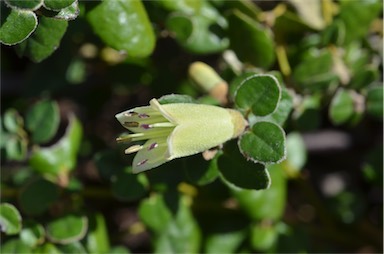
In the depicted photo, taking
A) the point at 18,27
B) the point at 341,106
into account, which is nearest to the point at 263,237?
the point at 341,106

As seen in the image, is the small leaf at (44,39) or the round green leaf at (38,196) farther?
the round green leaf at (38,196)

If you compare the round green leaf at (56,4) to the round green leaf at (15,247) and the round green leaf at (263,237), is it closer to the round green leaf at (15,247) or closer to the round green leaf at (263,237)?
the round green leaf at (15,247)

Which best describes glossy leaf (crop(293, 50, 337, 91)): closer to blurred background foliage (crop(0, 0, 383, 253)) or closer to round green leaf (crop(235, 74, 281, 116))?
blurred background foliage (crop(0, 0, 383, 253))

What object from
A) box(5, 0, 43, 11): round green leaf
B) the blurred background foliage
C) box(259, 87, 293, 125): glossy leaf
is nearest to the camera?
box(5, 0, 43, 11): round green leaf

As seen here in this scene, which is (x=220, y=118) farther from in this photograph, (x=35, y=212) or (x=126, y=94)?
(x=126, y=94)

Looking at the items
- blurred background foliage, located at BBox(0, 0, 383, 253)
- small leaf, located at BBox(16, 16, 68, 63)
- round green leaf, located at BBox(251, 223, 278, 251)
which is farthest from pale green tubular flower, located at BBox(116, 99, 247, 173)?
round green leaf, located at BBox(251, 223, 278, 251)

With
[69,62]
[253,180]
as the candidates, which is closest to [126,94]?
[69,62]

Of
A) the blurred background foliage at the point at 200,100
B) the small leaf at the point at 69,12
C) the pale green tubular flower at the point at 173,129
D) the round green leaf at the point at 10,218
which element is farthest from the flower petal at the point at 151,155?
the round green leaf at the point at 10,218

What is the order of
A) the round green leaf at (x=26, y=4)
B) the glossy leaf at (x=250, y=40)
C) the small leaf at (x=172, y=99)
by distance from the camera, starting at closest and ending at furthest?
the round green leaf at (x=26, y=4)
the small leaf at (x=172, y=99)
the glossy leaf at (x=250, y=40)
